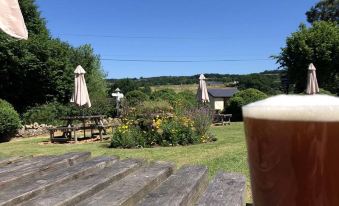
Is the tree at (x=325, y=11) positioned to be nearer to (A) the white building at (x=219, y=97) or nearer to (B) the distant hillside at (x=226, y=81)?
(B) the distant hillside at (x=226, y=81)

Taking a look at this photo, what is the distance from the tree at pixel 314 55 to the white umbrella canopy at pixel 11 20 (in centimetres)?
3122

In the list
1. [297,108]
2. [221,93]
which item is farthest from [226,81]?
[297,108]

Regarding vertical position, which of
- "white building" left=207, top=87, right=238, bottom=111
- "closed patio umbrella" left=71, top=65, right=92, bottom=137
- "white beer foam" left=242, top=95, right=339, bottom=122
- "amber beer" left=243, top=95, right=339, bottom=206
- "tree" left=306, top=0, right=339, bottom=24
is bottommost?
"amber beer" left=243, top=95, right=339, bottom=206

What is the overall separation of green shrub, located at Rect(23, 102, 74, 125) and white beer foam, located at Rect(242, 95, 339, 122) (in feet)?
75.7

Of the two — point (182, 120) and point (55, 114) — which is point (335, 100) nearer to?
point (182, 120)

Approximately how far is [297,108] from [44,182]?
2.67m

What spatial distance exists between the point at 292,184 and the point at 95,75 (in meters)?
39.1

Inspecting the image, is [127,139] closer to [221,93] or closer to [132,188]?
[132,188]

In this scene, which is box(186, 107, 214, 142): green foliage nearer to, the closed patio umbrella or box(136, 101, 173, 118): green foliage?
box(136, 101, 173, 118): green foliage

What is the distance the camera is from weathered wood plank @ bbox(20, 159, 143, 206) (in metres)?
2.67

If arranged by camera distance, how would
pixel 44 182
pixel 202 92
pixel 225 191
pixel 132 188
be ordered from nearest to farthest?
pixel 225 191 → pixel 132 188 → pixel 44 182 → pixel 202 92

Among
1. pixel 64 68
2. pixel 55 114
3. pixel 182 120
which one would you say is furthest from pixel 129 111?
pixel 64 68

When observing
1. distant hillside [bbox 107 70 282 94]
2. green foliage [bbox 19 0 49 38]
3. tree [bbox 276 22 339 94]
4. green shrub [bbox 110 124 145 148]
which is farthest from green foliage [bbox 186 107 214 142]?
distant hillside [bbox 107 70 282 94]

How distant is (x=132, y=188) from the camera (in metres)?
2.92
